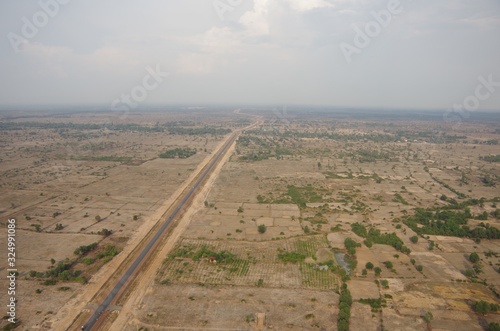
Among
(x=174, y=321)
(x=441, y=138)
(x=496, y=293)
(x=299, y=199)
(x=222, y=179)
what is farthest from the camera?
(x=441, y=138)

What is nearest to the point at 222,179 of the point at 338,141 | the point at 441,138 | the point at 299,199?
the point at 299,199

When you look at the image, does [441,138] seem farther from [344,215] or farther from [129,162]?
[129,162]

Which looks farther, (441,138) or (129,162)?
(441,138)

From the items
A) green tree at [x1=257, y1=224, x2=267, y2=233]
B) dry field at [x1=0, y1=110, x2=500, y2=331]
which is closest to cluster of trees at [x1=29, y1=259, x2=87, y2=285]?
dry field at [x1=0, y1=110, x2=500, y2=331]

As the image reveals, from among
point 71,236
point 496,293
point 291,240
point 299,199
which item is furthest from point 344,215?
point 71,236

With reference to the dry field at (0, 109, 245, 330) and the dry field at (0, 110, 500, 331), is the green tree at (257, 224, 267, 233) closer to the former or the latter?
the dry field at (0, 110, 500, 331)

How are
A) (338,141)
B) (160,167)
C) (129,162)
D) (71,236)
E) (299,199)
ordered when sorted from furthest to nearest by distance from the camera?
(338,141)
(129,162)
(160,167)
(299,199)
(71,236)

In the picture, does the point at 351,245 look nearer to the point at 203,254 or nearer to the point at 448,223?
the point at 448,223
